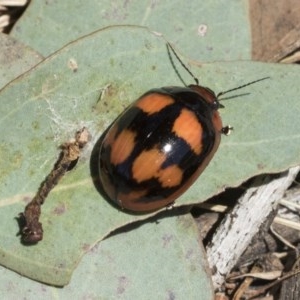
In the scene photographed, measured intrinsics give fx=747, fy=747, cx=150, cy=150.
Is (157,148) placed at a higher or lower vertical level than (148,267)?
higher

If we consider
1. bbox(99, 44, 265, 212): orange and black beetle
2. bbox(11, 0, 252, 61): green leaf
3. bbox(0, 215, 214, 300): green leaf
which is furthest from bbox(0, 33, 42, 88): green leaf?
bbox(0, 215, 214, 300): green leaf

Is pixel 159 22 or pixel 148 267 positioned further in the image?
pixel 159 22

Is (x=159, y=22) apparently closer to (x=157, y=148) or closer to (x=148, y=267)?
(x=157, y=148)

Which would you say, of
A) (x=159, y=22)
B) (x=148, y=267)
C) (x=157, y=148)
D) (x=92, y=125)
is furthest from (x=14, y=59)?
(x=148, y=267)

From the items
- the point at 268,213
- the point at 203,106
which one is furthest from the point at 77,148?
the point at 268,213

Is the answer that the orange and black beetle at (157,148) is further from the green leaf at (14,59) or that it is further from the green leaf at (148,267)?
the green leaf at (14,59)

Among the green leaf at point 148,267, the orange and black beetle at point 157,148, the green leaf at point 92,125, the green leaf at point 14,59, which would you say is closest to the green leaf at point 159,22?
the green leaf at point 14,59
